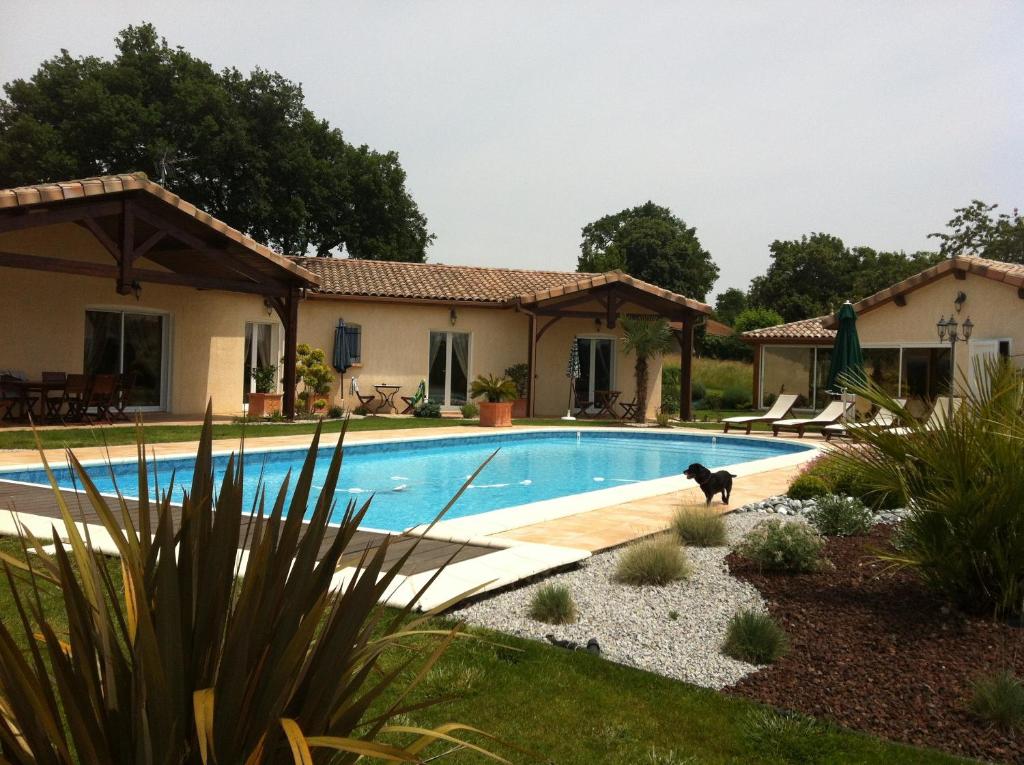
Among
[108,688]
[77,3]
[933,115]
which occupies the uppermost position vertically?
[77,3]

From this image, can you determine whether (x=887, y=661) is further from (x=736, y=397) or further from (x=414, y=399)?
(x=736, y=397)

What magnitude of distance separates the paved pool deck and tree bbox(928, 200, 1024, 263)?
1412 inches

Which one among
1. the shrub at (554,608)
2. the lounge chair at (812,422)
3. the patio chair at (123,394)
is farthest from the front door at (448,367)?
the shrub at (554,608)

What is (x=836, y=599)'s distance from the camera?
4895 millimetres

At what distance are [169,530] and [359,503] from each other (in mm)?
8378

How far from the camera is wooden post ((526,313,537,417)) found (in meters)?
19.8

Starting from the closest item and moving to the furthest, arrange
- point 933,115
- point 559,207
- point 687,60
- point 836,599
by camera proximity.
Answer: point 836,599, point 687,60, point 933,115, point 559,207

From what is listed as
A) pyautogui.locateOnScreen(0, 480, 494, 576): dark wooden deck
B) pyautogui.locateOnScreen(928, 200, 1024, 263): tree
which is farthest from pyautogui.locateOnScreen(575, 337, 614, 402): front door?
pyautogui.locateOnScreen(928, 200, 1024, 263): tree

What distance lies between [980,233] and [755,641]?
1769 inches

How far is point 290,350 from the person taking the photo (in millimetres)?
16375

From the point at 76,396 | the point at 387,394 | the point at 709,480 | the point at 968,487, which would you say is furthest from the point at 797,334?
the point at 968,487

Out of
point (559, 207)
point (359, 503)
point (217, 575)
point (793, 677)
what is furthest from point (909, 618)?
point (559, 207)

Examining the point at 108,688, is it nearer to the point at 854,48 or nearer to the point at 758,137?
the point at 854,48

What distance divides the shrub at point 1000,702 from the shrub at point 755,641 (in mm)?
900
